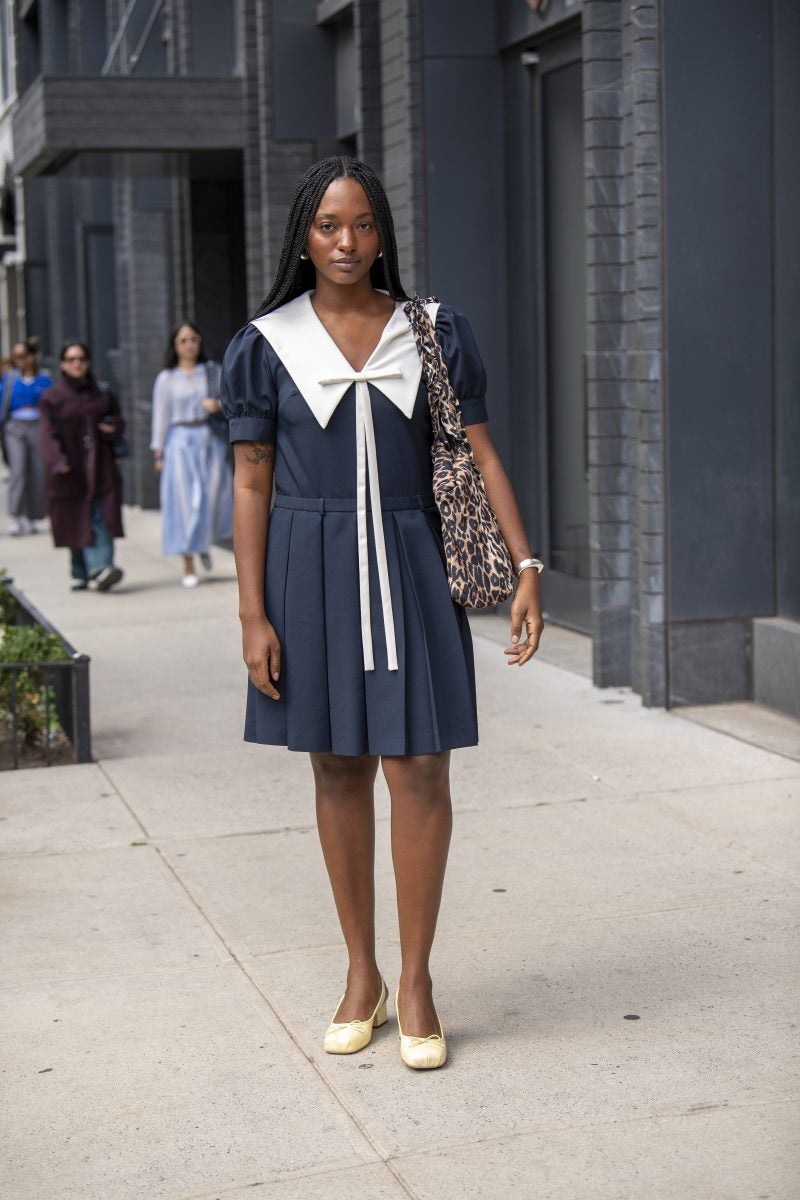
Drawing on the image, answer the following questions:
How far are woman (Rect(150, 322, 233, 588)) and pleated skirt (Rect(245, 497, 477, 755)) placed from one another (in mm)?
8874

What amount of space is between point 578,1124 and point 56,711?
435 centimetres

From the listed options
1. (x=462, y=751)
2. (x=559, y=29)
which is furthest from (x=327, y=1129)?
(x=559, y=29)

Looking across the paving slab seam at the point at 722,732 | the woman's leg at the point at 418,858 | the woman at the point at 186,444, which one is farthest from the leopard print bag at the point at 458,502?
the woman at the point at 186,444

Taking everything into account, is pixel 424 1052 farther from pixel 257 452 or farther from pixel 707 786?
pixel 707 786

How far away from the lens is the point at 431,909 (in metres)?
4.17

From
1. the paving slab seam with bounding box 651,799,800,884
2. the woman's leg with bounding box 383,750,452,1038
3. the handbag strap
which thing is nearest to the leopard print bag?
the handbag strap

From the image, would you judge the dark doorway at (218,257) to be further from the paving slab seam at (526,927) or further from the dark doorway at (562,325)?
the paving slab seam at (526,927)

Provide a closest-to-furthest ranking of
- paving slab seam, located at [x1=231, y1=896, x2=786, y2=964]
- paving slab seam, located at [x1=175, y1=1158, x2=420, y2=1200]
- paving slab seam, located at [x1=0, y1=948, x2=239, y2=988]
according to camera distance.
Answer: paving slab seam, located at [x1=175, y1=1158, x2=420, y2=1200] < paving slab seam, located at [x1=0, y1=948, x2=239, y2=988] < paving slab seam, located at [x1=231, y1=896, x2=786, y2=964]

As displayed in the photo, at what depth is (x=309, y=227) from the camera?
4.08 m

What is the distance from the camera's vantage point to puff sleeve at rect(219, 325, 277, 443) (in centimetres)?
410

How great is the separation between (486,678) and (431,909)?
4.76m

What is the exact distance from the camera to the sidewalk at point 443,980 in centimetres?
362

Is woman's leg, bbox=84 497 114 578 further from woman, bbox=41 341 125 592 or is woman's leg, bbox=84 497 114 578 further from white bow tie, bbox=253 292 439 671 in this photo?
white bow tie, bbox=253 292 439 671

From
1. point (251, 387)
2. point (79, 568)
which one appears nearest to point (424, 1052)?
point (251, 387)
